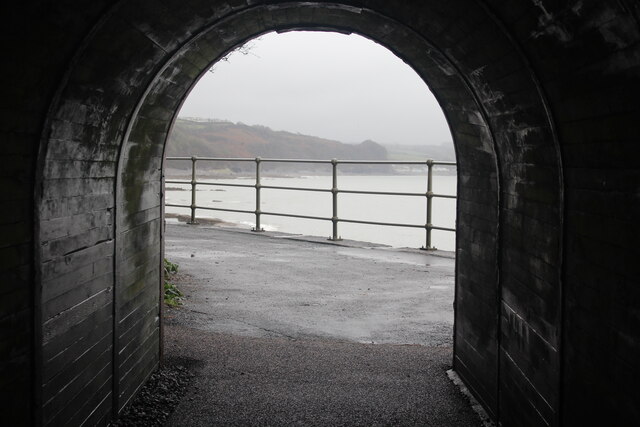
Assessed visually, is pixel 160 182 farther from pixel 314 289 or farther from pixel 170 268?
pixel 170 268

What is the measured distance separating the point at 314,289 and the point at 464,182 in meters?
3.25

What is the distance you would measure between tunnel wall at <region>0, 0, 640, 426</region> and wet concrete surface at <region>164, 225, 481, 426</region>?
498 mm

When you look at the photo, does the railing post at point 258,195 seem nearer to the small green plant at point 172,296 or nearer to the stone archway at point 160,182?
the small green plant at point 172,296

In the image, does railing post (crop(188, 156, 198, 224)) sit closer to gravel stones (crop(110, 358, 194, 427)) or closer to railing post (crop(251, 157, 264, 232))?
railing post (crop(251, 157, 264, 232))

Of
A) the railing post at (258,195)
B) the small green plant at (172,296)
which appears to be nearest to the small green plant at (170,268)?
the small green plant at (172,296)

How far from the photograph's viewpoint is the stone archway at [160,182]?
2893 mm

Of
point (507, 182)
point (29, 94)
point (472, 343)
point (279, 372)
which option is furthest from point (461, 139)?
point (29, 94)

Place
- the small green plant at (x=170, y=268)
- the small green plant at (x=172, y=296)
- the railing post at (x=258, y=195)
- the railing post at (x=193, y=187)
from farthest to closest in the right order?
the railing post at (x=193, y=187), the railing post at (x=258, y=195), the small green plant at (x=170, y=268), the small green plant at (x=172, y=296)

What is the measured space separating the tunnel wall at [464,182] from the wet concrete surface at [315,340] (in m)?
0.50

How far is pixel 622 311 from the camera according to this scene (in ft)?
7.36

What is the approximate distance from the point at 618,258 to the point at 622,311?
0.19 meters

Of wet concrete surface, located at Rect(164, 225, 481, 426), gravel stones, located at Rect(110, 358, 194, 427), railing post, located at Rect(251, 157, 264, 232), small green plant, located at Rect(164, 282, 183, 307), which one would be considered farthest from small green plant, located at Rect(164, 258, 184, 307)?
railing post, located at Rect(251, 157, 264, 232)

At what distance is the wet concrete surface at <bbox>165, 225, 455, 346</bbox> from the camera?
5918 millimetres

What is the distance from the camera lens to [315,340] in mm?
5531
